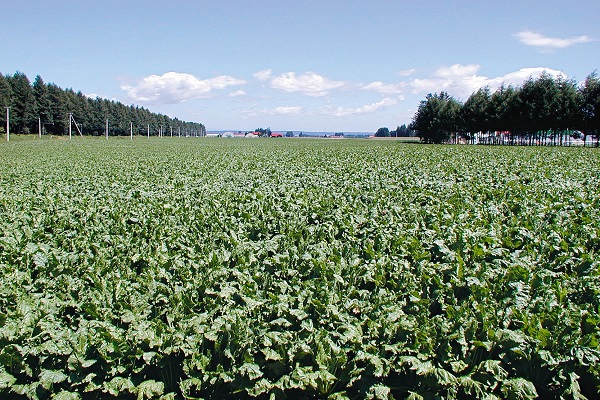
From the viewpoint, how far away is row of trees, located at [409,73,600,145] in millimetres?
59875

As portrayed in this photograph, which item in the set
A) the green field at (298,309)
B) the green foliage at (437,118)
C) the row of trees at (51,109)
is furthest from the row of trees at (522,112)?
the row of trees at (51,109)

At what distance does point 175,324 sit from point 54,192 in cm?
1028

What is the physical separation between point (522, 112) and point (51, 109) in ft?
Result: 290

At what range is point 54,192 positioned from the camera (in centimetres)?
1335

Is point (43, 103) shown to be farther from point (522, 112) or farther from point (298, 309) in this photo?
point (298, 309)

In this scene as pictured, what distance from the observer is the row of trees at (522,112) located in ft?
196

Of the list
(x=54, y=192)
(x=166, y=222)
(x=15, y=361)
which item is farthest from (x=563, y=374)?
(x=54, y=192)

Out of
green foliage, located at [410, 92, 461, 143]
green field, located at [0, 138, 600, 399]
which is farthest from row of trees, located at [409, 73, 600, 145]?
green field, located at [0, 138, 600, 399]

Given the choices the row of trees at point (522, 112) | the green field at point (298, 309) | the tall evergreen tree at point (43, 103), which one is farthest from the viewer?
the tall evergreen tree at point (43, 103)

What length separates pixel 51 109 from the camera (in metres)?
94.6

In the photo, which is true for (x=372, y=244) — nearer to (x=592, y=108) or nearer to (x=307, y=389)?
(x=307, y=389)

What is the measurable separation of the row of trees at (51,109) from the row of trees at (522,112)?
7043 cm

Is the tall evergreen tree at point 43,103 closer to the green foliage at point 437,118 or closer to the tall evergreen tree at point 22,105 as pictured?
the tall evergreen tree at point 22,105

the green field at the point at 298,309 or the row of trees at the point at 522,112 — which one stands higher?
the row of trees at the point at 522,112
